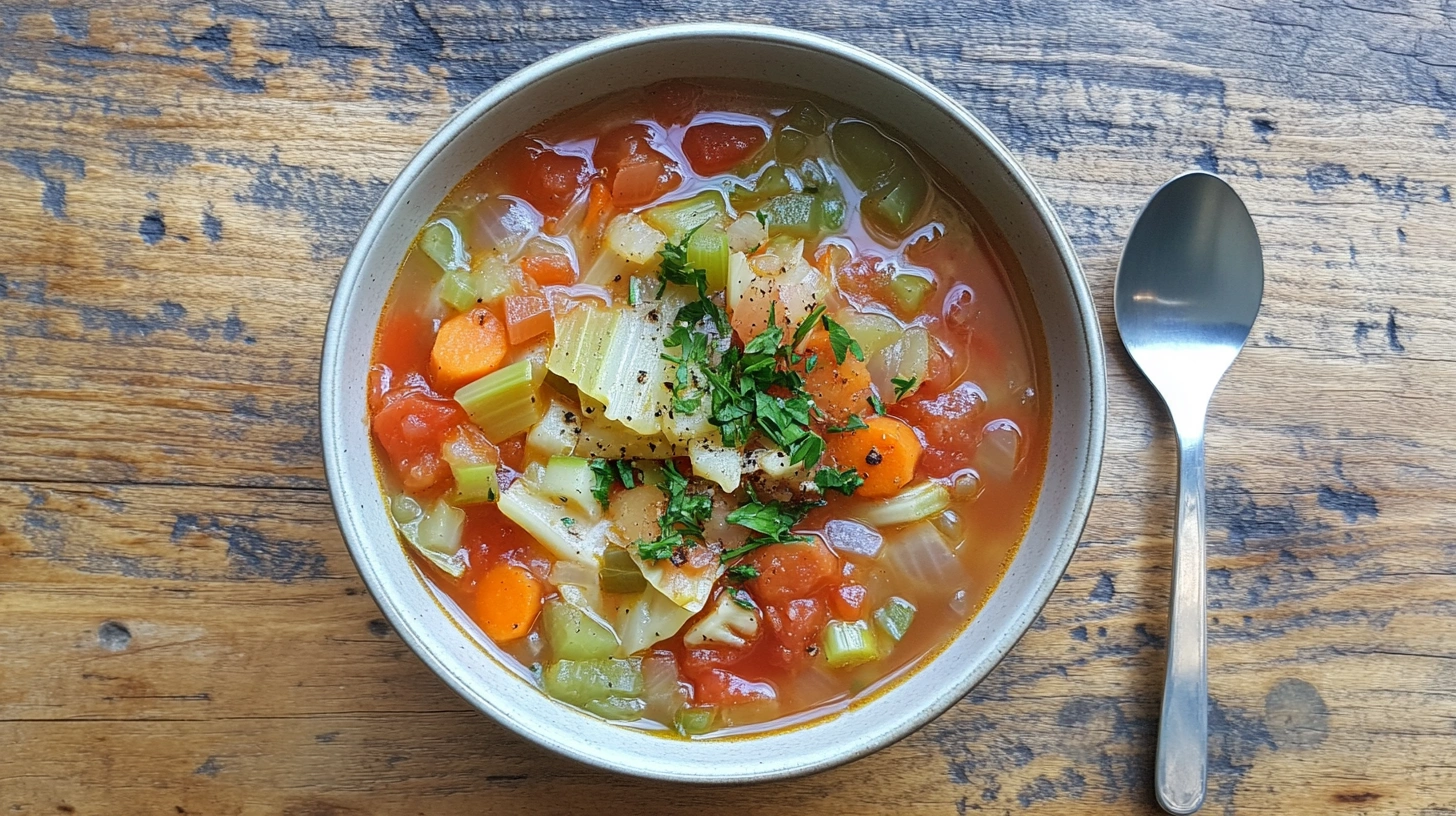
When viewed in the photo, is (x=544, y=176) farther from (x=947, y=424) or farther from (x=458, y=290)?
(x=947, y=424)

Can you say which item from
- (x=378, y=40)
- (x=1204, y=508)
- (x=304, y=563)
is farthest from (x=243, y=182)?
(x=1204, y=508)

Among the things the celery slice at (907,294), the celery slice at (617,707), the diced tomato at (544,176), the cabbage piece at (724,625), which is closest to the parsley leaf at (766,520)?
the cabbage piece at (724,625)

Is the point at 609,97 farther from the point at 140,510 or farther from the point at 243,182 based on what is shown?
the point at 140,510

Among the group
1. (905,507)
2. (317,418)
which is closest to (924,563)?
(905,507)

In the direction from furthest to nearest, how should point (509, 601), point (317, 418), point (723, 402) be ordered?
1. point (317, 418)
2. point (509, 601)
3. point (723, 402)

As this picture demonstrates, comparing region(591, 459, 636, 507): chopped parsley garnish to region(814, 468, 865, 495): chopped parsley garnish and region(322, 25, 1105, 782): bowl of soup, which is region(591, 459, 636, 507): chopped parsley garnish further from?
region(814, 468, 865, 495): chopped parsley garnish

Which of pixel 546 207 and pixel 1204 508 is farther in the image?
pixel 1204 508

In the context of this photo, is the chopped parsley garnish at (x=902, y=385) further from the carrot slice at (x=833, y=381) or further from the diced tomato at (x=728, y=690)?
the diced tomato at (x=728, y=690)
